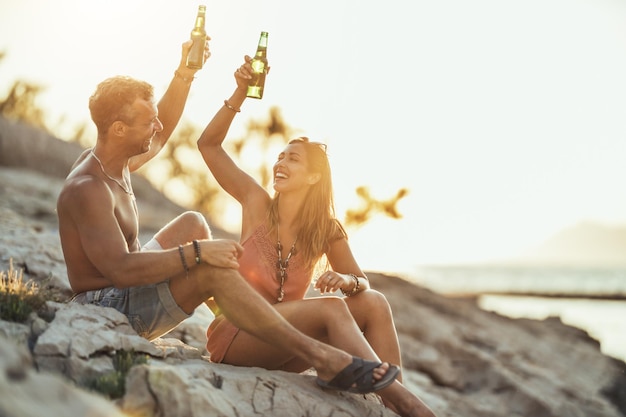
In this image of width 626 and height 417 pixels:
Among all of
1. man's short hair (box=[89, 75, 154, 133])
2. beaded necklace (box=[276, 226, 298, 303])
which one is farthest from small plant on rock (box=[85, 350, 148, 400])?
man's short hair (box=[89, 75, 154, 133])

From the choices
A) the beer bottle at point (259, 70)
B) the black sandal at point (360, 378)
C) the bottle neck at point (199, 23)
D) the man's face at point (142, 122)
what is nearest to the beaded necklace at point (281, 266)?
the black sandal at point (360, 378)

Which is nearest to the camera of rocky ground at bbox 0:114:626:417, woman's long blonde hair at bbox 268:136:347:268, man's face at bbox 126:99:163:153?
rocky ground at bbox 0:114:626:417

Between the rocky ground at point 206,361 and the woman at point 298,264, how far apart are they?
0.67ft

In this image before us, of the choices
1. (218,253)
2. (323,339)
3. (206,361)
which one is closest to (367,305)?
(323,339)

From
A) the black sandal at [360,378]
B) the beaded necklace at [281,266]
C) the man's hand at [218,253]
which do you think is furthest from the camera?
the beaded necklace at [281,266]

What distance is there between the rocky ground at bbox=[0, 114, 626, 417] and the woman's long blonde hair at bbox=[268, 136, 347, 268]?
1.00 metres

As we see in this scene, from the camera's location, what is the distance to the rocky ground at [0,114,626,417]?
4449 mm

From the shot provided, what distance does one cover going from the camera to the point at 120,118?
529 centimetres

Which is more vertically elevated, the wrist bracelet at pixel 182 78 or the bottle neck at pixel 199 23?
the bottle neck at pixel 199 23

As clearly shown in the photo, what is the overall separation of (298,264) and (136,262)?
4.91 ft

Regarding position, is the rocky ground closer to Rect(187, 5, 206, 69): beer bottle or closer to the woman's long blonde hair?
the woman's long blonde hair

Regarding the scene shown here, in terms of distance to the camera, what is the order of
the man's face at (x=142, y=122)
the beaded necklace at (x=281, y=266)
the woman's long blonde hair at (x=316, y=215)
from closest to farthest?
the man's face at (x=142, y=122) < the beaded necklace at (x=281, y=266) < the woman's long blonde hair at (x=316, y=215)

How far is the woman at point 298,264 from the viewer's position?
17.6 feet

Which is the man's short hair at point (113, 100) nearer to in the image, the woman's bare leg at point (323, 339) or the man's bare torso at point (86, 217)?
the man's bare torso at point (86, 217)
